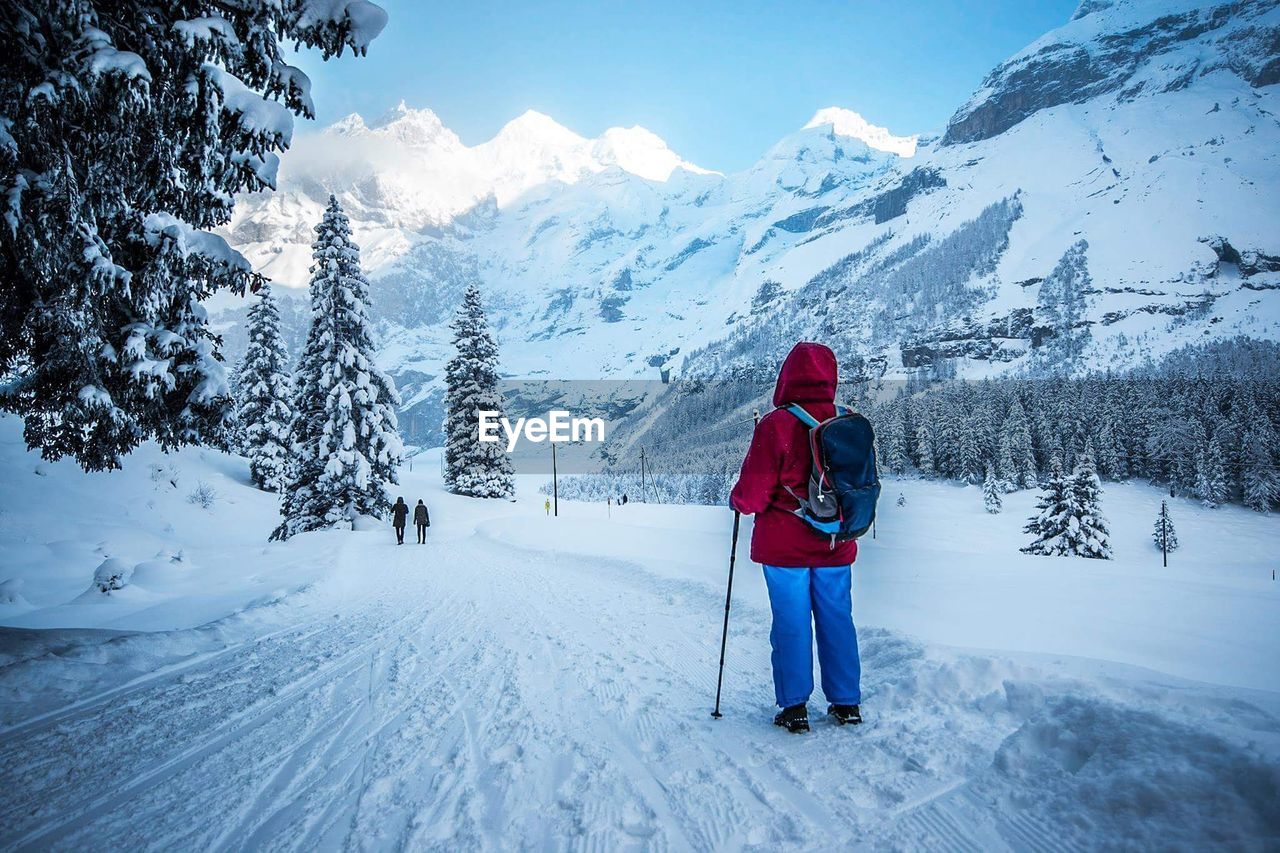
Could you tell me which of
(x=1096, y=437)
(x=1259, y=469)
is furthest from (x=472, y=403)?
(x=1096, y=437)

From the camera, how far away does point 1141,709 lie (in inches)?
107

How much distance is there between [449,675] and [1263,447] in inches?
3414

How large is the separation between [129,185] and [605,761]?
571 cm

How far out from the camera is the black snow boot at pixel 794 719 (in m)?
3.31

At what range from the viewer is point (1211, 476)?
59125mm

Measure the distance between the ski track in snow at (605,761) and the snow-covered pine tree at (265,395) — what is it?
28.4 m

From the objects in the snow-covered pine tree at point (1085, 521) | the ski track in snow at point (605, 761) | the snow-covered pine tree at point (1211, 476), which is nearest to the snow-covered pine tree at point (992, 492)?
the snow-covered pine tree at point (1211, 476)

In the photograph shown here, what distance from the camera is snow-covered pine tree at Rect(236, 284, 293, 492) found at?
95.2ft

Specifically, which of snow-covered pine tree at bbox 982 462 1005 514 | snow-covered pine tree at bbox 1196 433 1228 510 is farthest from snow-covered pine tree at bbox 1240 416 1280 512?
snow-covered pine tree at bbox 982 462 1005 514

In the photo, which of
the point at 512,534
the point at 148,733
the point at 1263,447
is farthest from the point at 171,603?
the point at 1263,447

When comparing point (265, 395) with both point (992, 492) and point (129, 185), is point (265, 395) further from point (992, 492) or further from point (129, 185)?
point (992, 492)

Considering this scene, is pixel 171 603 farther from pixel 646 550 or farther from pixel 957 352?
pixel 957 352

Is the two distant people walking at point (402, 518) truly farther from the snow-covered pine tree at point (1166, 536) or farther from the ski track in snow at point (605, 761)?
the snow-covered pine tree at point (1166, 536)

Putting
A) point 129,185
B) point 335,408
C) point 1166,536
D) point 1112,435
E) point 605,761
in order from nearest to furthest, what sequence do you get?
1. point 605,761
2. point 129,185
3. point 335,408
4. point 1166,536
5. point 1112,435
